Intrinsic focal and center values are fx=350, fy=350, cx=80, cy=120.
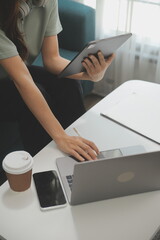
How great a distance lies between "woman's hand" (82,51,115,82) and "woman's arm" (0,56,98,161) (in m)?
0.24

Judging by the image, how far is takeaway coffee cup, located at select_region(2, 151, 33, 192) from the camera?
33.7 inches

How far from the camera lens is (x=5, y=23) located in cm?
127

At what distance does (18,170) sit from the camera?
2.80 feet

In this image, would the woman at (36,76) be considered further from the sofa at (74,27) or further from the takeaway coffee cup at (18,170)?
the sofa at (74,27)

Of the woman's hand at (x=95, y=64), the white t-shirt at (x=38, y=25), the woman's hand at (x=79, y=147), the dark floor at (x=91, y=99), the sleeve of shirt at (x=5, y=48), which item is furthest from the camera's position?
the dark floor at (x=91, y=99)

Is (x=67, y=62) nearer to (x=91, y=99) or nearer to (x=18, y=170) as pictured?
(x=18, y=170)

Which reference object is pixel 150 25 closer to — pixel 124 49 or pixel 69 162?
pixel 124 49

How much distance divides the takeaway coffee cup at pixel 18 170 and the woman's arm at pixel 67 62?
0.55m

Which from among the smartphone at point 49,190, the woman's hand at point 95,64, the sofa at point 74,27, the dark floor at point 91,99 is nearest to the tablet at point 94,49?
the woman's hand at point 95,64

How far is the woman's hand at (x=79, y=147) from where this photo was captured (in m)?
1.01

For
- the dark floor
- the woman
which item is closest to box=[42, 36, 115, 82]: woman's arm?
the woman

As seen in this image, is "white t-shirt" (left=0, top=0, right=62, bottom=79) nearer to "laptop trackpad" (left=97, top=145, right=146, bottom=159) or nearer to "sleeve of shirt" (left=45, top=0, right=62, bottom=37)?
"sleeve of shirt" (left=45, top=0, right=62, bottom=37)

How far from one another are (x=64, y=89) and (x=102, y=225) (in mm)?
776

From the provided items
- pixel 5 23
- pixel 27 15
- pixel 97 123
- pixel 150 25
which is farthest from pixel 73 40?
pixel 97 123
